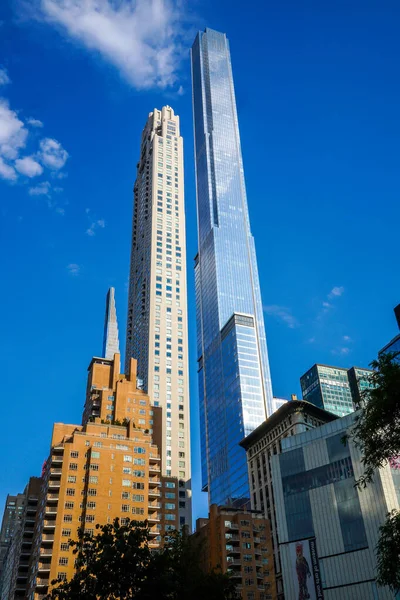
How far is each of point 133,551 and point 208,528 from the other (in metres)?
85.6

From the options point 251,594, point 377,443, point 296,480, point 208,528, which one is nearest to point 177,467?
point 208,528

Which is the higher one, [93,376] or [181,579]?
[93,376]

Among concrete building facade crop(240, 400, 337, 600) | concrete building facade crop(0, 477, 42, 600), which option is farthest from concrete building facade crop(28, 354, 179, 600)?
concrete building facade crop(240, 400, 337, 600)

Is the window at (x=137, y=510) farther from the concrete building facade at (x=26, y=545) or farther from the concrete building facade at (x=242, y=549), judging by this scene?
the concrete building facade at (x=26, y=545)

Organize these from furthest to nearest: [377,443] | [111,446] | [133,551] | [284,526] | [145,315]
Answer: [145,315] → [111,446] → [284,526] → [133,551] → [377,443]

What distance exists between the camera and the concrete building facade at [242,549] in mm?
118312

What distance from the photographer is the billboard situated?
78125 millimetres

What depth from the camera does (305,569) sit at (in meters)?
80.2

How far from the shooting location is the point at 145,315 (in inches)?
7667

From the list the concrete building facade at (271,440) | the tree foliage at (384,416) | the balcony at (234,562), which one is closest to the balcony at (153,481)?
the balcony at (234,562)

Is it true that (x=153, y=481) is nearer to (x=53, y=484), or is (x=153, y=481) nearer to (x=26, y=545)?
(x=53, y=484)

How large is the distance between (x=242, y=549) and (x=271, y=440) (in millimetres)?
48372

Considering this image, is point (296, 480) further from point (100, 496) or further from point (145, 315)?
point (145, 315)

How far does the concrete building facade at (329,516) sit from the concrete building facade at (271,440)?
6340cm
